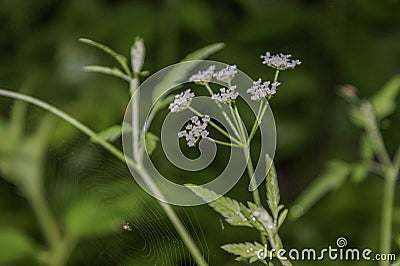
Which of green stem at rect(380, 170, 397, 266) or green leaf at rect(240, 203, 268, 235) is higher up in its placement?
green stem at rect(380, 170, 397, 266)

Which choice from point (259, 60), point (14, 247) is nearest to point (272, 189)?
point (14, 247)

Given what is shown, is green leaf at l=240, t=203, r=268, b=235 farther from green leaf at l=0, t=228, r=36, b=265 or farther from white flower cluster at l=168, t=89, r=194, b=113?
green leaf at l=0, t=228, r=36, b=265

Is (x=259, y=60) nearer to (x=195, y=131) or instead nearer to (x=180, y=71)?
(x=180, y=71)

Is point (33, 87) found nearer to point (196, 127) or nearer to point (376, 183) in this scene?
point (376, 183)

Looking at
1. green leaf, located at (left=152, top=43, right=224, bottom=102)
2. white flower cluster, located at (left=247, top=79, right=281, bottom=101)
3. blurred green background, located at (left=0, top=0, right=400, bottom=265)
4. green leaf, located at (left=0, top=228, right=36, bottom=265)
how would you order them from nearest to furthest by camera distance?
white flower cluster, located at (left=247, top=79, right=281, bottom=101)
green leaf, located at (left=152, top=43, right=224, bottom=102)
green leaf, located at (left=0, top=228, right=36, bottom=265)
blurred green background, located at (left=0, top=0, right=400, bottom=265)

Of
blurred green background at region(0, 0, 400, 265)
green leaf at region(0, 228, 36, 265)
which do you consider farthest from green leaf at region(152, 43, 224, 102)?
blurred green background at region(0, 0, 400, 265)
